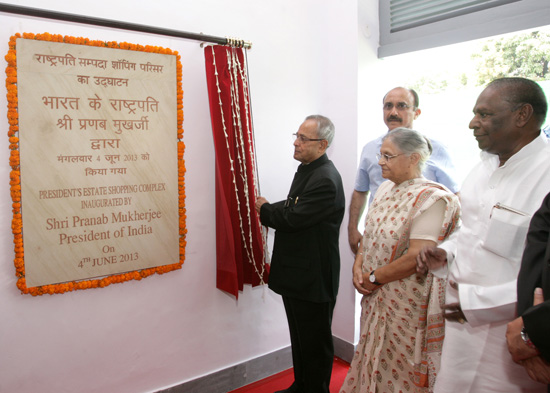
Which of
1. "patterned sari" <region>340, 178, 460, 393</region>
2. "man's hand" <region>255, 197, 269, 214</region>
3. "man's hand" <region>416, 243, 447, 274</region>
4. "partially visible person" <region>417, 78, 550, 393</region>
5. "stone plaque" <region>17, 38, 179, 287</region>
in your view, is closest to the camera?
"partially visible person" <region>417, 78, 550, 393</region>

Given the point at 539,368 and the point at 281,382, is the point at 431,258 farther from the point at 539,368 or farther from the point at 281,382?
the point at 281,382

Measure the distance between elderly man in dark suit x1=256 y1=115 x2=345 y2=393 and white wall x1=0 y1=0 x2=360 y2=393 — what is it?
0.49 metres

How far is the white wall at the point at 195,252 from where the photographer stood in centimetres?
190

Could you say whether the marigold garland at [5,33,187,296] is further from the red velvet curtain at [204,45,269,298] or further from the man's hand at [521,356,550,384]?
the man's hand at [521,356,550,384]

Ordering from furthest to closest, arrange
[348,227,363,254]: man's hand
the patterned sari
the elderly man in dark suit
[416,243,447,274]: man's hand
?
1. [348,227,363,254]: man's hand
2. the elderly man in dark suit
3. the patterned sari
4. [416,243,447,274]: man's hand

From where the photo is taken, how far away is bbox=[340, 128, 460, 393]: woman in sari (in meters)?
1.74

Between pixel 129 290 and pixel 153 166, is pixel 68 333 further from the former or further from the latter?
pixel 153 166

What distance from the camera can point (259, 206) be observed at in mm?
2170

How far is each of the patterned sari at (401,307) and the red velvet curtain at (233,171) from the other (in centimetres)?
69

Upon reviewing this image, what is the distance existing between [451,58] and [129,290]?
2430mm

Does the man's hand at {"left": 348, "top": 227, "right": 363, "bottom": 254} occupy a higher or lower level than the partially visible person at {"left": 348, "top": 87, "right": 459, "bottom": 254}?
lower

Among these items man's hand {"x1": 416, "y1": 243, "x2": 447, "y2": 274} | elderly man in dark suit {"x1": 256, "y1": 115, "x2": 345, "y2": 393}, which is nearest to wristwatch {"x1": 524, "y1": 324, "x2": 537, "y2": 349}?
man's hand {"x1": 416, "y1": 243, "x2": 447, "y2": 274}

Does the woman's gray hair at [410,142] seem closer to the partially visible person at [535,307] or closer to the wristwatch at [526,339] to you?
the partially visible person at [535,307]

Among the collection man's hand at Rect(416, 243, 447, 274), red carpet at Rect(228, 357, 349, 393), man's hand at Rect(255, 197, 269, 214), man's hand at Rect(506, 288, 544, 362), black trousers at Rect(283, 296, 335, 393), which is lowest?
red carpet at Rect(228, 357, 349, 393)
